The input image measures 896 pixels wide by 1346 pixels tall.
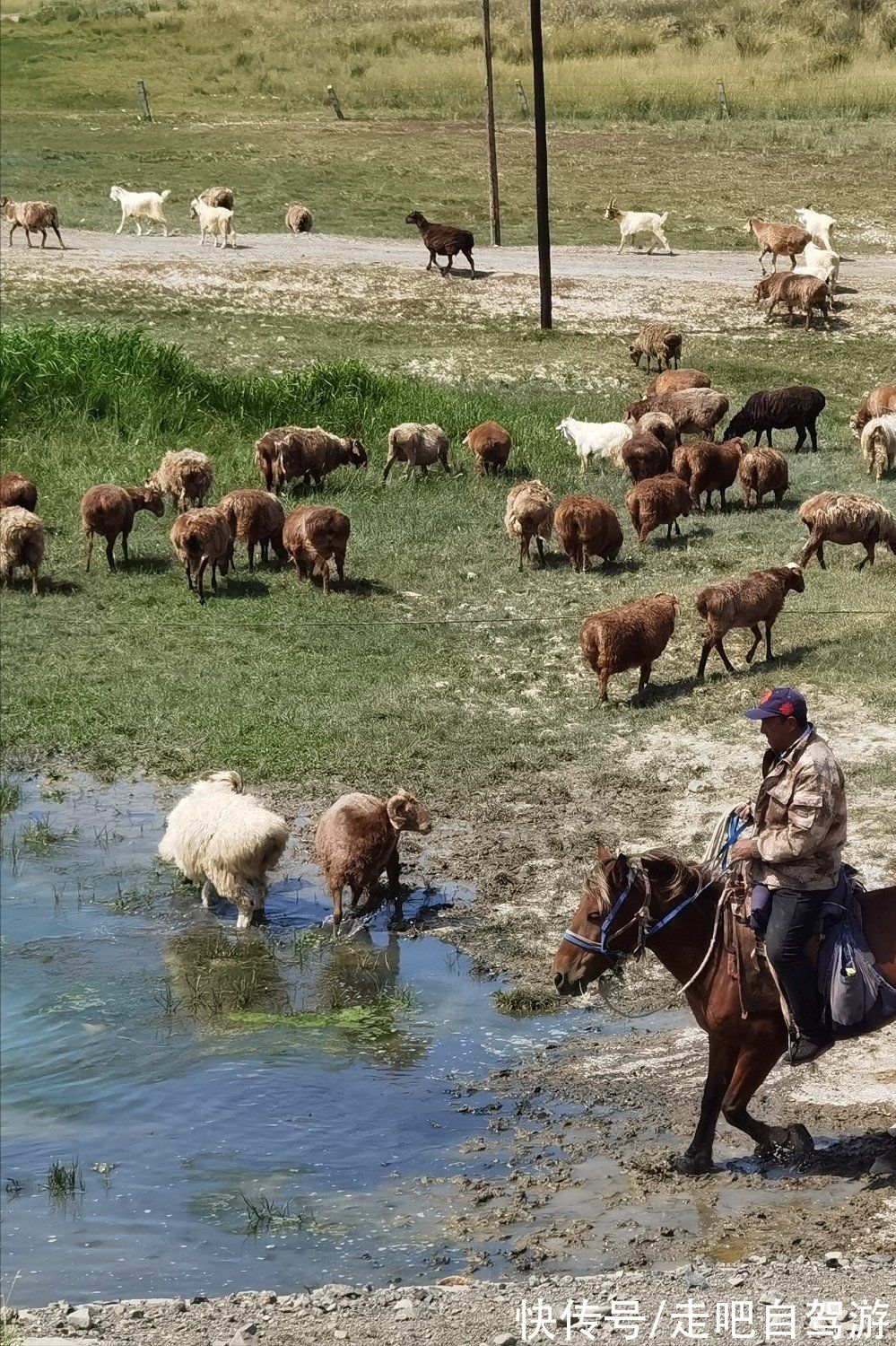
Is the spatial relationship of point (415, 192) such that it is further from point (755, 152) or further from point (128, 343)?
point (128, 343)

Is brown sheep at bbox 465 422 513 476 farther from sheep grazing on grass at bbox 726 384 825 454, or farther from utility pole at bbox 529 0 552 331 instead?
utility pole at bbox 529 0 552 331

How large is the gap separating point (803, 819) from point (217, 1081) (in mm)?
3751

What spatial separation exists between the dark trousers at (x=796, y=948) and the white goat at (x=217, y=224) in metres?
29.7

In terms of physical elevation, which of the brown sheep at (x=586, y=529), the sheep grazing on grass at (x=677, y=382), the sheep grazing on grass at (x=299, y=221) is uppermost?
the sheep grazing on grass at (x=299, y=221)

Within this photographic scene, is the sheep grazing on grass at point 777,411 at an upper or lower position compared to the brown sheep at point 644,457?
upper

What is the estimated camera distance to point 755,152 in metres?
43.9

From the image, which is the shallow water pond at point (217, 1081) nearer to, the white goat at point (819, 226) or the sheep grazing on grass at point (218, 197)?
the white goat at point (819, 226)

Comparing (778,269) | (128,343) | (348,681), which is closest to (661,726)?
(348,681)

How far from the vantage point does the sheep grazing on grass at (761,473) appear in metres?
20.8

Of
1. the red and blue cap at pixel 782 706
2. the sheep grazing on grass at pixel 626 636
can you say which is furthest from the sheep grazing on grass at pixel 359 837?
the red and blue cap at pixel 782 706

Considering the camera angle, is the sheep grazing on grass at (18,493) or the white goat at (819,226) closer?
the sheep grazing on grass at (18,493)

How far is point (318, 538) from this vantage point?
18.3m

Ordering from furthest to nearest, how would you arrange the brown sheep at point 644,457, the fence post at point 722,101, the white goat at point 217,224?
the fence post at point 722,101 → the white goat at point 217,224 → the brown sheep at point 644,457

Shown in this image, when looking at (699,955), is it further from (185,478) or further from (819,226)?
(819,226)
